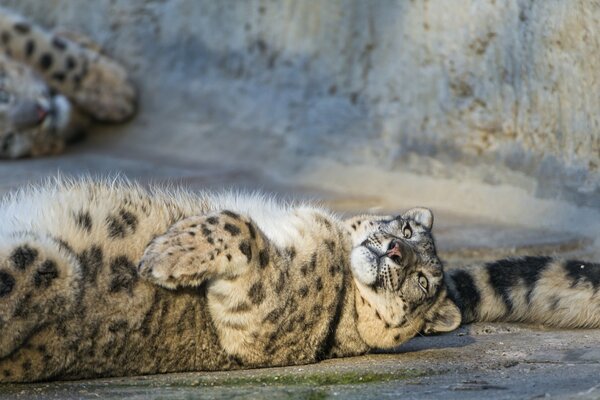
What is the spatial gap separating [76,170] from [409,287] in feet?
10.4

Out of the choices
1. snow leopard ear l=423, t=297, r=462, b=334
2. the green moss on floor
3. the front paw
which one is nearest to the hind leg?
the front paw

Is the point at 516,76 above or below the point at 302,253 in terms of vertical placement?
above

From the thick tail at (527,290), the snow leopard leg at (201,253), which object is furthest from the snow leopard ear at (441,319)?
the snow leopard leg at (201,253)

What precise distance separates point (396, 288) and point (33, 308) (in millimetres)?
1269

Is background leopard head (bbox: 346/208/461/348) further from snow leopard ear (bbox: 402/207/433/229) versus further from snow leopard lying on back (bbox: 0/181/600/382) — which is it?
snow leopard ear (bbox: 402/207/433/229)

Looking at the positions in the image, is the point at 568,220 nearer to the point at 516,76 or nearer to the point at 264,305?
the point at 516,76

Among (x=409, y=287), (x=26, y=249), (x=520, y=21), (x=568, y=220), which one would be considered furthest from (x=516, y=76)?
(x=26, y=249)

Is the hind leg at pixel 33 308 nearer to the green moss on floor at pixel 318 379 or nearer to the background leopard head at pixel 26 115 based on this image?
the green moss on floor at pixel 318 379

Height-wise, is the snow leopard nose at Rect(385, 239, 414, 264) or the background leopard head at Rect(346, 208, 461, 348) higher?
the snow leopard nose at Rect(385, 239, 414, 264)

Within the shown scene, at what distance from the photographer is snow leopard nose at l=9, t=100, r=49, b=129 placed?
7102 millimetres

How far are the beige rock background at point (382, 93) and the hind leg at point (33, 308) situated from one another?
2.60m

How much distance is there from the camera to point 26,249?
10.9ft

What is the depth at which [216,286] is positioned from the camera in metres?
3.53

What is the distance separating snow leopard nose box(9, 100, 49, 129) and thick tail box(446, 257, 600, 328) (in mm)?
3628
